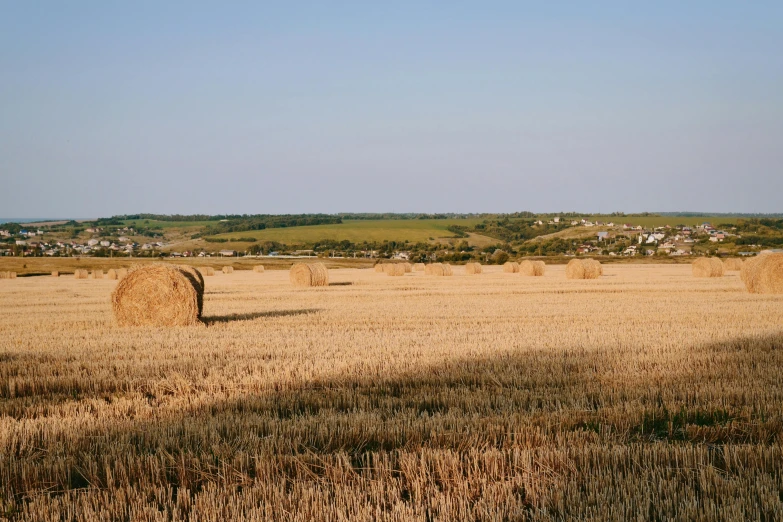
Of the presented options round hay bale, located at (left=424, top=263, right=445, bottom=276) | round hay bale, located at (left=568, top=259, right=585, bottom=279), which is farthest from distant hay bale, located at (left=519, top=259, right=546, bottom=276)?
round hay bale, located at (left=568, top=259, right=585, bottom=279)

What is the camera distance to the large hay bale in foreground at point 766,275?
23141 millimetres

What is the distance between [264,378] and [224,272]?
4382 cm

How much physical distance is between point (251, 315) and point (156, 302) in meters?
2.68

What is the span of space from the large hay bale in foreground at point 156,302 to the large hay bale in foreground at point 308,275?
15.0 metres

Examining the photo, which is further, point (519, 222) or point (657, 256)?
point (519, 222)

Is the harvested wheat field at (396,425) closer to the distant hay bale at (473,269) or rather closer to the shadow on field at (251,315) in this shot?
the shadow on field at (251,315)

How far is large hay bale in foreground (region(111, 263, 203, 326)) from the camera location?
623 inches

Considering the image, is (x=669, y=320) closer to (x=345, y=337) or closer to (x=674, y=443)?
(x=345, y=337)

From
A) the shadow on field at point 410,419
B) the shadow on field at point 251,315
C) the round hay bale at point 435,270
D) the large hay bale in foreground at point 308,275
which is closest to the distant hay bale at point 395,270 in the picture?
the round hay bale at point 435,270

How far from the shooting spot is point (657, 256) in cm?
6656

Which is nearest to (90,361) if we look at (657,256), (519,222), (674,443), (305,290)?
(674,443)

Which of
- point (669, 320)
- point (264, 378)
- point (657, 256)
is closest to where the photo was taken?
point (264, 378)

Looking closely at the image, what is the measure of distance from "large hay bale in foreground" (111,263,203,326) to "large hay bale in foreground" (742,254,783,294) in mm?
18019

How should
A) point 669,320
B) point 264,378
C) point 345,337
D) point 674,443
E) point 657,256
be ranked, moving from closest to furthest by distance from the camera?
1. point 674,443
2. point 264,378
3. point 345,337
4. point 669,320
5. point 657,256
